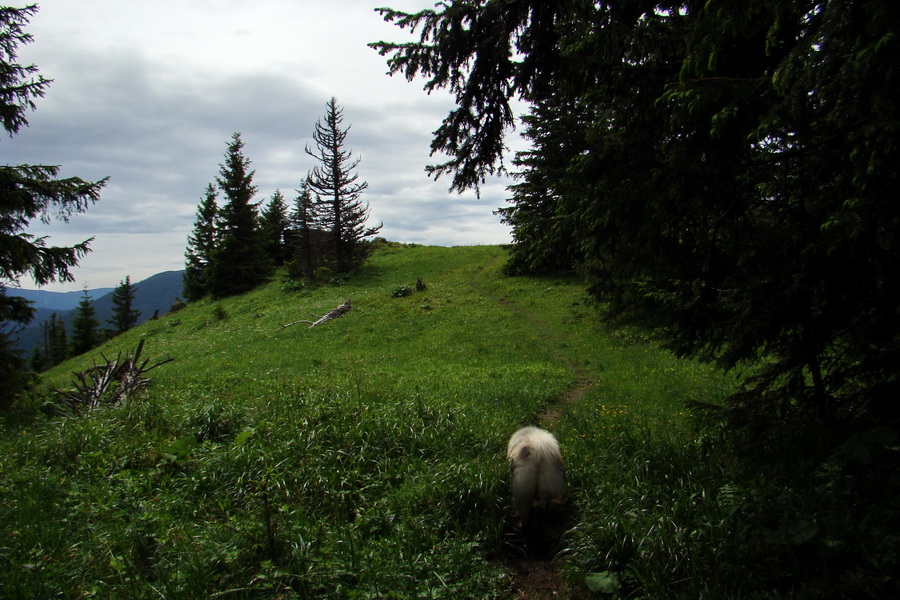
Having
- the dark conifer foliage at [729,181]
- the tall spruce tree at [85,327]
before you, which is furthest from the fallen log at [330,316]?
the tall spruce tree at [85,327]

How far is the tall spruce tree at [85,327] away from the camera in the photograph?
49344 mm

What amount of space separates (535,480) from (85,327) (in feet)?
206

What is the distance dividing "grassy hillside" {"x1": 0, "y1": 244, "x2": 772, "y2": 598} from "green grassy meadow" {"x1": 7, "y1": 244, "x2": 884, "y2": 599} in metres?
0.02

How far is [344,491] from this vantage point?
4738 millimetres

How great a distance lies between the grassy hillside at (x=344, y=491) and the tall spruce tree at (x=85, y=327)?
51328 mm

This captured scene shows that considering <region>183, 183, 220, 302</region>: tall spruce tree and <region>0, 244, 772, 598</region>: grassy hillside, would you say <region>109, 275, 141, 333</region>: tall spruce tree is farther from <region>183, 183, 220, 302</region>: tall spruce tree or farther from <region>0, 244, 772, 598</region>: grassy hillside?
<region>0, 244, 772, 598</region>: grassy hillside

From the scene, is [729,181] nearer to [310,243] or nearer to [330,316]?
[330,316]

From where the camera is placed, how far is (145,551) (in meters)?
3.70

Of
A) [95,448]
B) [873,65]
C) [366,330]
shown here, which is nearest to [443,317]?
[366,330]

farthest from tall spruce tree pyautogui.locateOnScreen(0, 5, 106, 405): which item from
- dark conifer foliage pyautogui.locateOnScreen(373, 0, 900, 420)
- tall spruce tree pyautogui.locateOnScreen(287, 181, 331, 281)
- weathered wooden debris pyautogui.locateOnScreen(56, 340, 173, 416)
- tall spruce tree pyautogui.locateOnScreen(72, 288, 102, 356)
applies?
tall spruce tree pyautogui.locateOnScreen(72, 288, 102, 356)

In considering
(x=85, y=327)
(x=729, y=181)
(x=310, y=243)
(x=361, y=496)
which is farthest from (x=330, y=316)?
(x=85, y=327)

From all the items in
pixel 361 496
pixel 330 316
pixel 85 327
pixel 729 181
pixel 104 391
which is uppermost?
pixel 729 181

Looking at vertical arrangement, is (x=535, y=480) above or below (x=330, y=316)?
below

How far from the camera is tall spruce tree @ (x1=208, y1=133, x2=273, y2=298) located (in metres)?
35.4
